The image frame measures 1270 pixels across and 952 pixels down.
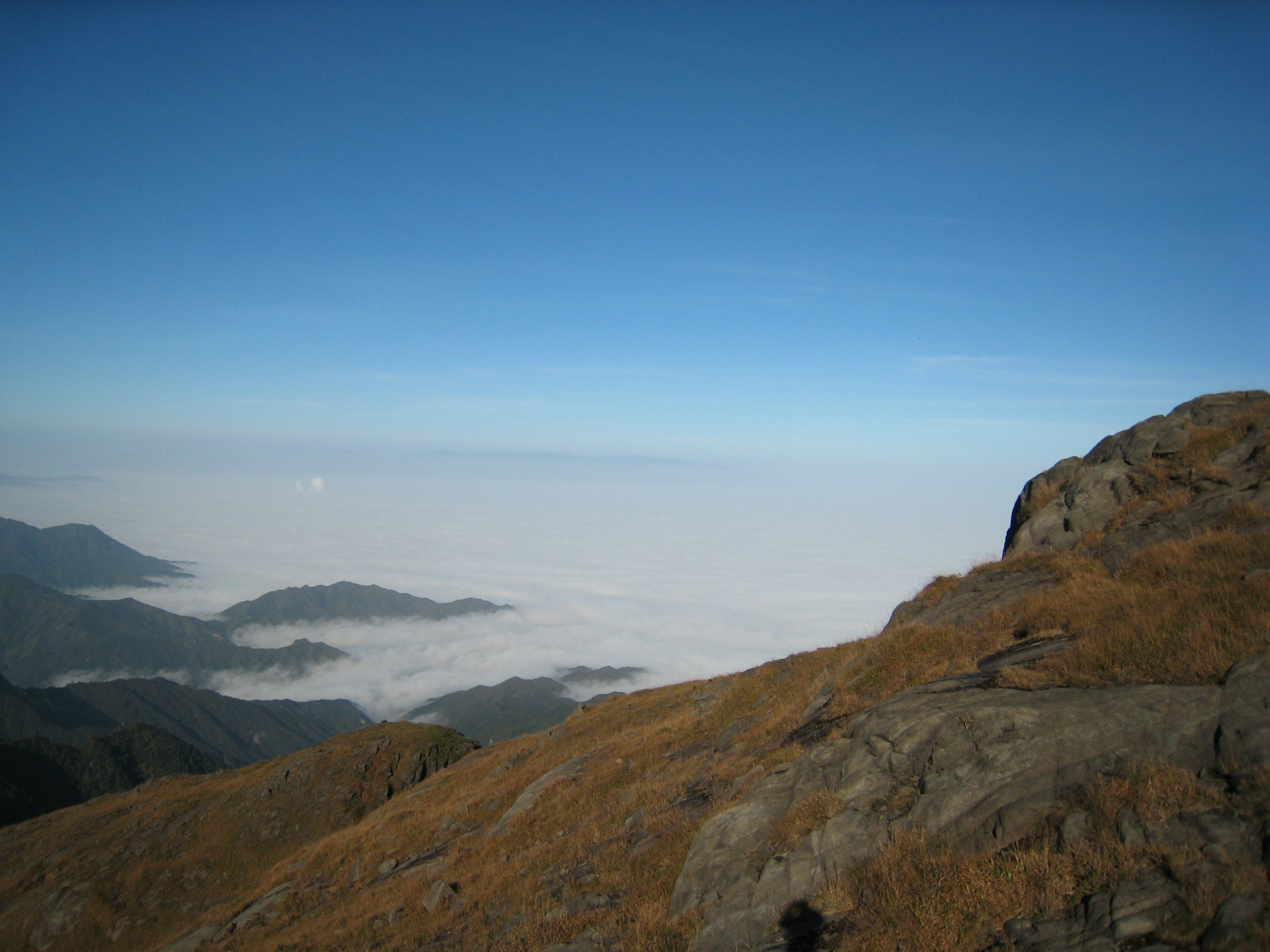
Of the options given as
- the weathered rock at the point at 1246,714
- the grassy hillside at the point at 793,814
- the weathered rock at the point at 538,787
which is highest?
the weathered rock at the point at 1246,714

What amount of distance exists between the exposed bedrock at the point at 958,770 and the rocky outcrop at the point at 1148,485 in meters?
8.02

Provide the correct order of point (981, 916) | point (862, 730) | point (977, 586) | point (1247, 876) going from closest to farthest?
1. point (1247, 876)
2. point (981, 916)
3. point (862, 730)
4. point (977, 586)

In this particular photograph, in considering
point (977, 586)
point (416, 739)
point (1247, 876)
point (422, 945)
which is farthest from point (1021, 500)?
point (416, 739)

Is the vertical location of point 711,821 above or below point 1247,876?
below

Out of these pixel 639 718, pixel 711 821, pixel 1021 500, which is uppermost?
pixel 1021 500

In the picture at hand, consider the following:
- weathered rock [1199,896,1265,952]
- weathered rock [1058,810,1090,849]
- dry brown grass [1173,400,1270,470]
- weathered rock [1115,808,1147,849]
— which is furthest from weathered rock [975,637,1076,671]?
dry brown grass [1173,400,1270,470]

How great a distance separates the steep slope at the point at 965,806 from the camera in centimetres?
661

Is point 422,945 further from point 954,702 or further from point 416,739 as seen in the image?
point 416,739

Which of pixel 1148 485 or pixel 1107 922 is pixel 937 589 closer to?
pixel 1148 485

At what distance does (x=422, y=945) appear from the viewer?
13914mm

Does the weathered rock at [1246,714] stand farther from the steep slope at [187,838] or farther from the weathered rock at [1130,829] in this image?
the steep slope at [187,838]

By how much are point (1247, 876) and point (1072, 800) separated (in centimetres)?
205

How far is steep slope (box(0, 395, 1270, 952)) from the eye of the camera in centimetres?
661

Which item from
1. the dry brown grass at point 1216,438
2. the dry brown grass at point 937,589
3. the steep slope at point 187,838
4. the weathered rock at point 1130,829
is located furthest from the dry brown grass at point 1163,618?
the steep slope at point 187,838
